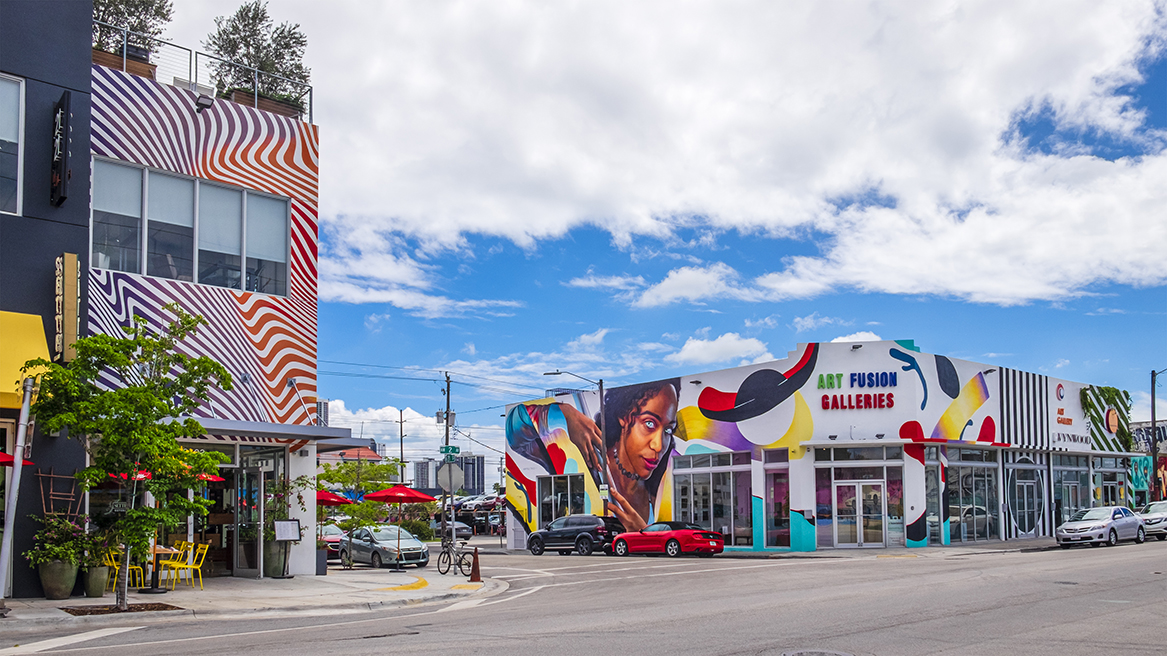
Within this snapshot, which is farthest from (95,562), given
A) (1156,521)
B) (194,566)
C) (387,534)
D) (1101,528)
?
(1156,521)

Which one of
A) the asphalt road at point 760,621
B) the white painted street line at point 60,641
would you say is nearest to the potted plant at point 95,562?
the asphalt road at point 760,621

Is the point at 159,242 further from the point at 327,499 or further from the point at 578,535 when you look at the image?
the point at 578,535

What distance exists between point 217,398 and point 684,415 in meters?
21.8

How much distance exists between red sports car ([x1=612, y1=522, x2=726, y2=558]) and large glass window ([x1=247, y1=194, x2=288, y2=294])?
1728 cm

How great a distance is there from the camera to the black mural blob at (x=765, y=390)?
36.3 meters

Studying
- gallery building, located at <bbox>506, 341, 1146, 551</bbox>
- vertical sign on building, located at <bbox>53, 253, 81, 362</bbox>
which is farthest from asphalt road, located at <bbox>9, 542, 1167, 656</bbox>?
gallery building, located at <bbox>506, 341, 1146, 551</bbox>

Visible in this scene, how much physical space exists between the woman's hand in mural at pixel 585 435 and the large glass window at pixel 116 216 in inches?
990

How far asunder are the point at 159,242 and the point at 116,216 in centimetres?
101

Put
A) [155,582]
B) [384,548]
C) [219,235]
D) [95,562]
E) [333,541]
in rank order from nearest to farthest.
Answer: [95,562], [155,582], [219,235], [384,548], [333,541]

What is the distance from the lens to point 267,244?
23234mm

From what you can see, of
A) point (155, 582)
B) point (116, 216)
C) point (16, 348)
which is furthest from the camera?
point (116, 216)

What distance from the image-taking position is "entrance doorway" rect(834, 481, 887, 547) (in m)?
35.0

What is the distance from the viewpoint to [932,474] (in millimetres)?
35344

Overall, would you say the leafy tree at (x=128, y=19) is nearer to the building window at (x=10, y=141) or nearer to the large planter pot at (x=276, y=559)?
the building window at (x=10, y=141)
